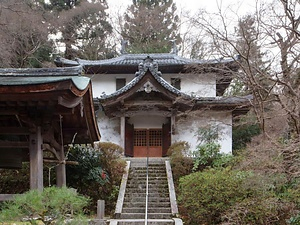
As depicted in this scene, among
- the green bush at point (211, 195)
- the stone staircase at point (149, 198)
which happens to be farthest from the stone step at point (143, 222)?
the green bush at point (211, 195)

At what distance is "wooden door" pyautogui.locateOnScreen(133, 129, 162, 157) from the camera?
776 inches

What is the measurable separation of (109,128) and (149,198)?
28.0 feet

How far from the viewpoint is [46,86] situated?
506 cm

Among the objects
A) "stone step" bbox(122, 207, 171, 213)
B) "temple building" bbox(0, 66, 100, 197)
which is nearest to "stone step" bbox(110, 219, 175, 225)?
"stone step" bbox(122, 207, 171, 213)

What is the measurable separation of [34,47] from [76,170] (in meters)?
16.4

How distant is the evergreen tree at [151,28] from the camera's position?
98.9ft

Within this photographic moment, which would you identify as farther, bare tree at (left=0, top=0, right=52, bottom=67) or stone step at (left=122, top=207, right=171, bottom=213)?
bare tree at (left=0, top=0, right=52, bottom=67)

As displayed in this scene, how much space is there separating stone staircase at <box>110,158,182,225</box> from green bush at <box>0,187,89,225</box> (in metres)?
5.78

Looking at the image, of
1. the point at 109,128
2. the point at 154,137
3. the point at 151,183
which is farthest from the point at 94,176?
the point at 154,137

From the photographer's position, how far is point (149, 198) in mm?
11812

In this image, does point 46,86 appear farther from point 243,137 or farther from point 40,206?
point 243,137

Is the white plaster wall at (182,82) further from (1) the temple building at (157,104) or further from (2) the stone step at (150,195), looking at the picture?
(2) the stone step at (150,195)

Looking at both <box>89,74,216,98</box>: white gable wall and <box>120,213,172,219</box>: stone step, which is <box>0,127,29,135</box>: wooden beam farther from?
<box>89,74,216,98</box>: white gable wall

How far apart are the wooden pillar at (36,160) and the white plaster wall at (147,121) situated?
1403 cm
